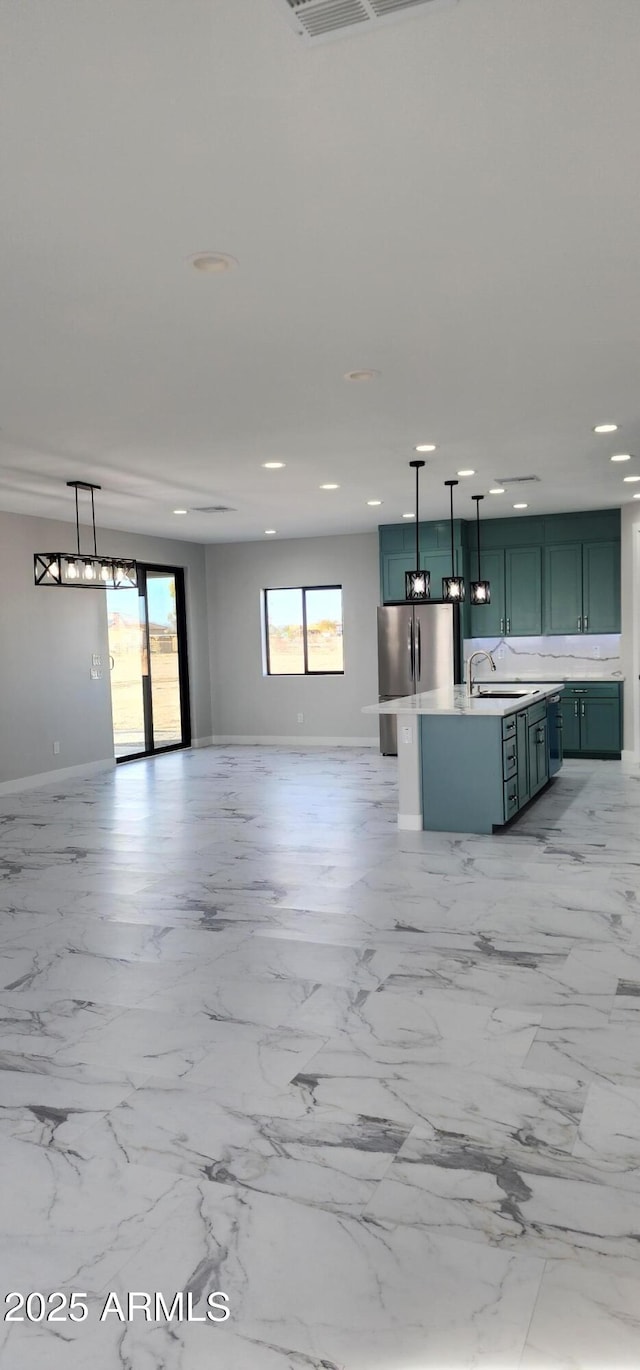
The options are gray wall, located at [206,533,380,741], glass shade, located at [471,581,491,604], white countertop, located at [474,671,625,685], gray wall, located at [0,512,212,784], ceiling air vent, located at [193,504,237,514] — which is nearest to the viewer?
glass shade, located at [471,581,491,604]

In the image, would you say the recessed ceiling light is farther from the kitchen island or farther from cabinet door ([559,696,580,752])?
cabinet door ([559,696,580,752])

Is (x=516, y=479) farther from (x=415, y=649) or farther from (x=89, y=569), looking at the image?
(x=89, y=569)

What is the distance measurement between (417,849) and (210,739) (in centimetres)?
641

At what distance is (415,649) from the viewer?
983 cm

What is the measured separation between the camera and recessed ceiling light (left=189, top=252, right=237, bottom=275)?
284 cm

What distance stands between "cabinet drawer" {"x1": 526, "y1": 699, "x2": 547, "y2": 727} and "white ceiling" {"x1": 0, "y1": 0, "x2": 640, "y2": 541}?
7.71ft

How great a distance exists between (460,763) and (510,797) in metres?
0.45

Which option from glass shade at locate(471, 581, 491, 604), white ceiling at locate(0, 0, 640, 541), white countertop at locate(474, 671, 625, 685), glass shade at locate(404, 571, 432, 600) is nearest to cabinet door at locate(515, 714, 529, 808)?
glass shade at locate(404, 571, 432, 600)

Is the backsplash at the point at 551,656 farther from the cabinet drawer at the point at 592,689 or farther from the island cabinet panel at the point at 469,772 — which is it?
the island cabinet panel at the point at 469,772

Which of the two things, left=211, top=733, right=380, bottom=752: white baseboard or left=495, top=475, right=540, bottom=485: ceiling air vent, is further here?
left=211, top=733, right=380, bottom=752: white baseboard

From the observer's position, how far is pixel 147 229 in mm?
2646

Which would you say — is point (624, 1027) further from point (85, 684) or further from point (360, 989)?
point (85, 684)

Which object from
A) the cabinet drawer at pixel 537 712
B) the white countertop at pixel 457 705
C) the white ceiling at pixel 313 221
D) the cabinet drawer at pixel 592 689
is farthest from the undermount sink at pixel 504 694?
the white ceiling at pixel 313 221

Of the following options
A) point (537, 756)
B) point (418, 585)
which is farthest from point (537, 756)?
point (418, 585)
